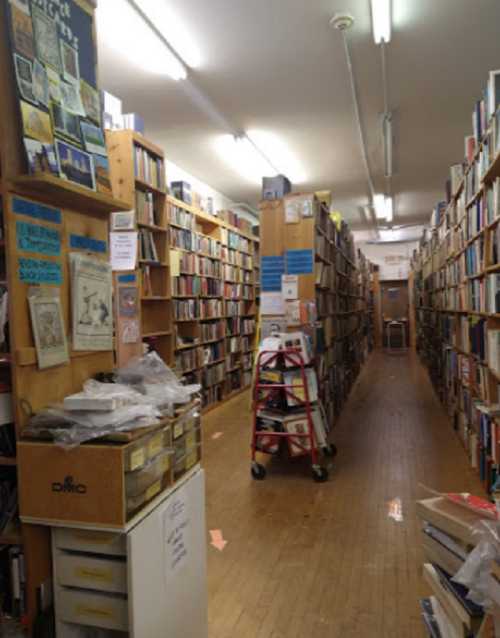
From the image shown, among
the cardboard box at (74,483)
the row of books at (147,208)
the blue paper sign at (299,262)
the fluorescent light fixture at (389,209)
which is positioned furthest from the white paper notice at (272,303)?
the fluorescent light fixture at (389,209)

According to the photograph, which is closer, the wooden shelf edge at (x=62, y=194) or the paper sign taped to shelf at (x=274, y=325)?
the wooden shelf edge at (x=62, y=194)

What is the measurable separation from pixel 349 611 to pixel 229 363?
5.13 m

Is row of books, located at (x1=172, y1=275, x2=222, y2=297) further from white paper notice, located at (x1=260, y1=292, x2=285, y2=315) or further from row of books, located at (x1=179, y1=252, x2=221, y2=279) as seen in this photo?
white paper notice, located at (x1=260, y1=292, x2=285, y2=315)

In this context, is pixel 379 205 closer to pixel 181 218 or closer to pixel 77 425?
pixel 181 218

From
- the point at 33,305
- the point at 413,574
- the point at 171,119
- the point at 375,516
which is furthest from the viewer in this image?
the point at 171,119

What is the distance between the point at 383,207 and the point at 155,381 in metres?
9.50

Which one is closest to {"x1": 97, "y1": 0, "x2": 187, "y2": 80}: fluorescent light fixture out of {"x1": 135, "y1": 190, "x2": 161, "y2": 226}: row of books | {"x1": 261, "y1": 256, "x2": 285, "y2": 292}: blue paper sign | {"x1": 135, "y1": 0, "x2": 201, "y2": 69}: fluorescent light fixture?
{"x1": 135, "y1": 0, "x2": 201, "y2": 69}: fluorescent light fixture

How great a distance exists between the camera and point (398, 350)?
1377 cm

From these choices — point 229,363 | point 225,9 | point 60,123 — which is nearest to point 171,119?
point 225,9

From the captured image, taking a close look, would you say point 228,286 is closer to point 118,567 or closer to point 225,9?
point 225,9

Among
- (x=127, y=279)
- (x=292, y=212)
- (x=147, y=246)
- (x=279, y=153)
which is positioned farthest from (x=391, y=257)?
(x=127, y=279)

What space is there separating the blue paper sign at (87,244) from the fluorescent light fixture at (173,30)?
7.50 ft

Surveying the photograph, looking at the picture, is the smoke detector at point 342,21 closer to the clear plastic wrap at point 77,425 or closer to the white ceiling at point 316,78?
the white ceiling at point 316,78

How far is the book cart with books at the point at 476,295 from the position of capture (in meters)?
2.90
